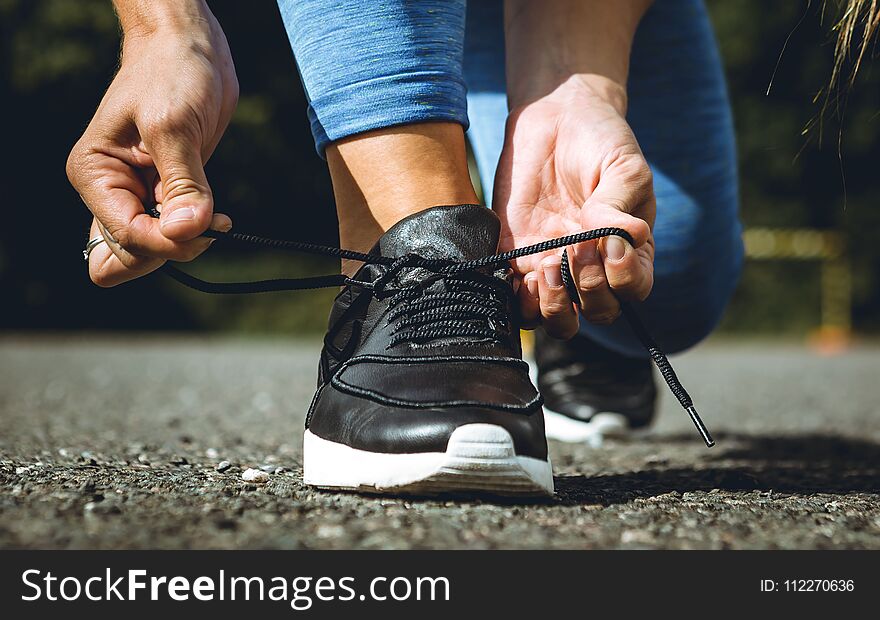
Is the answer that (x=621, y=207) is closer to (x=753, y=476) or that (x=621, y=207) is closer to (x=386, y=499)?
(x=386, y=499)

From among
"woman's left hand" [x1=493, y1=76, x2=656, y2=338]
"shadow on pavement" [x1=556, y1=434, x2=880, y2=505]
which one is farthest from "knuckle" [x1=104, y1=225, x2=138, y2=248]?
"shadow on pavement" [x1=556, y1=434, x2=880, y2=505]

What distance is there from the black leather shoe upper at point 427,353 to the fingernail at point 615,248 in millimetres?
160

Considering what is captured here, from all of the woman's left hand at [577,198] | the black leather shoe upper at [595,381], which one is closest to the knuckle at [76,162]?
the woman's left hand at [577,198]

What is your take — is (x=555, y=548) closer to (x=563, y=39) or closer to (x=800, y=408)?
(x=563, y=39)

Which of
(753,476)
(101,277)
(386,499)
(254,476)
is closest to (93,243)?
(101,277)

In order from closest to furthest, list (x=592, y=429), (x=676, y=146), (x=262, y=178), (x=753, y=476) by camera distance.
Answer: (x=753, y=476) < (x=676, y=146) < (x=592, y=429) < (x=262, y=178)

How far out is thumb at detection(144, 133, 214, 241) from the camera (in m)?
1.04

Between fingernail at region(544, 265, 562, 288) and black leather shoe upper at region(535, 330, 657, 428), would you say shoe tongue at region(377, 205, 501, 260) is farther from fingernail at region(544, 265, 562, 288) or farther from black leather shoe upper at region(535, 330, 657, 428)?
black leather shoe upper at region(535, 330, 657, 428)

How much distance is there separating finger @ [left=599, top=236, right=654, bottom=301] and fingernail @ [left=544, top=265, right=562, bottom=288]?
7 centimetres

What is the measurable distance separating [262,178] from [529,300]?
9.90 meters

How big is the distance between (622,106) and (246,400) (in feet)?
8.02

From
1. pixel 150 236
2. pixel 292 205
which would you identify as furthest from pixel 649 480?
pixel 292 205

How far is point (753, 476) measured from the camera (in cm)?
147

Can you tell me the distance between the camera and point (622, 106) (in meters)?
1.42
